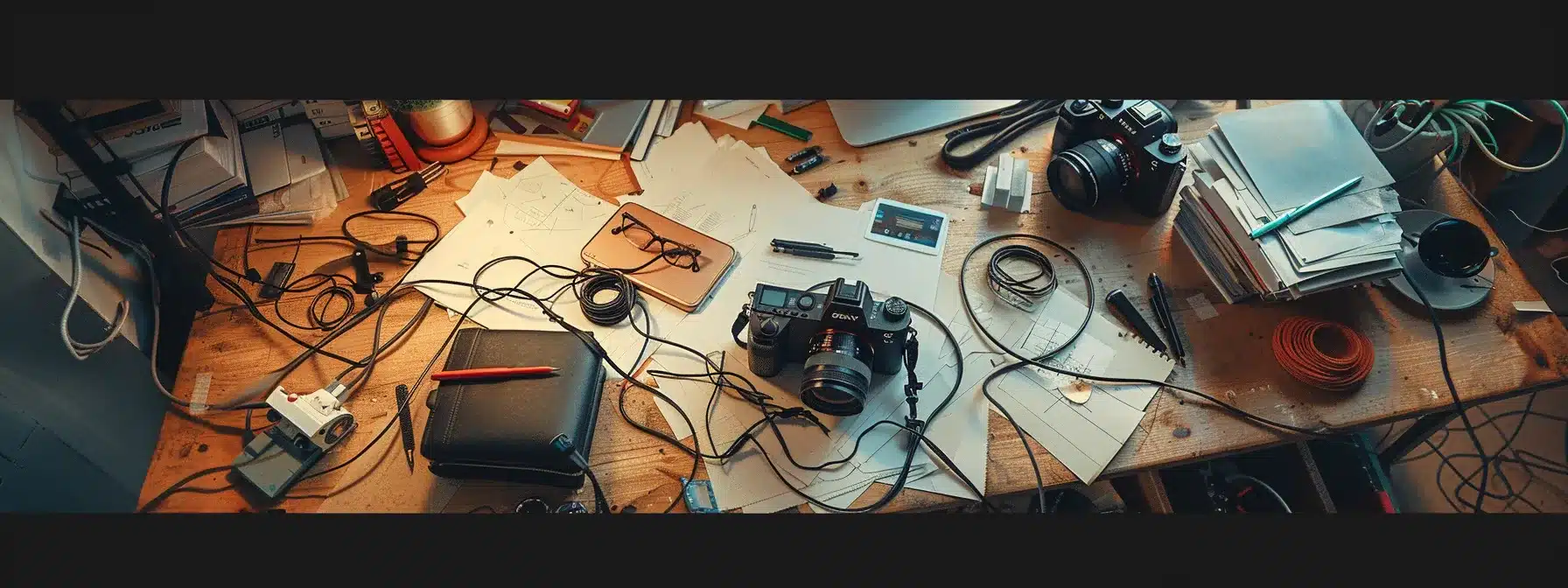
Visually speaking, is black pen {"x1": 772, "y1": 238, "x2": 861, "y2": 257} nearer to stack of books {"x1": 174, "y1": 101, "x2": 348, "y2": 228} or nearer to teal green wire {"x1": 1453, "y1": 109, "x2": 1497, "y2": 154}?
stack of books {"x1": 174, "y1": 101, "x2": 348, "y2": 228}

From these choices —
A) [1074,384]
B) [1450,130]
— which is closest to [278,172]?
[1074,384]

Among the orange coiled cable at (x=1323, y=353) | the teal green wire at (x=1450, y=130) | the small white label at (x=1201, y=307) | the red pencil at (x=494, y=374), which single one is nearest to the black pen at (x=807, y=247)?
the red pencil at (x=494, y=374)

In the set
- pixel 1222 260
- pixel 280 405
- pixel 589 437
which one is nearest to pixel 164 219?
pixel 280 405

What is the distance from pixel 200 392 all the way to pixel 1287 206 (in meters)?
1.72

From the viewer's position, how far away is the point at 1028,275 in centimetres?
148

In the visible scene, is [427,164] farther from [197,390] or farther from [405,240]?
[197,390]

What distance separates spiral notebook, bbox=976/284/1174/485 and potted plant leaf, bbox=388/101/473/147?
99cm

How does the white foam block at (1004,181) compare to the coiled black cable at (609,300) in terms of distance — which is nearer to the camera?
the coiled black cable at (609,300)

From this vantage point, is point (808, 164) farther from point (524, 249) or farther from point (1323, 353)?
point (1323, 353)

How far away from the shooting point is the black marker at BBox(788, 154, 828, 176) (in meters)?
1.61

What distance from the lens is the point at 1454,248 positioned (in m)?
1.41

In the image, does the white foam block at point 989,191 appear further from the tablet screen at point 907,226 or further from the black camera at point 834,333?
the black camera at point 834,333

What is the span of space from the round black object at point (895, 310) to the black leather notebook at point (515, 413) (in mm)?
440

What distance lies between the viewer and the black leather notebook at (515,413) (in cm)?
119
